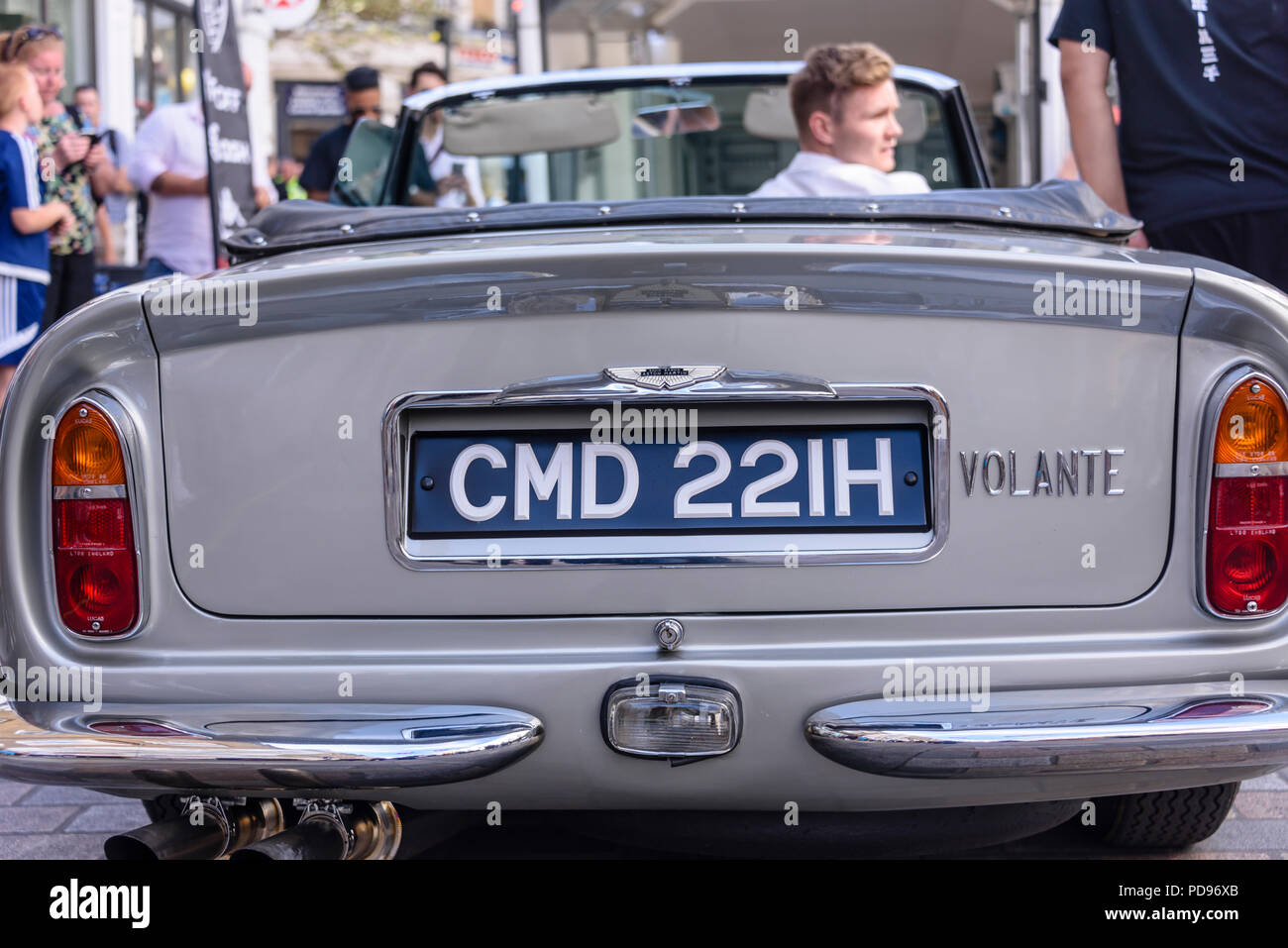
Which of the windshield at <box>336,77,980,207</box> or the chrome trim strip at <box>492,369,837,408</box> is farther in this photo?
the windshield at <box>336,77,980,207</box>

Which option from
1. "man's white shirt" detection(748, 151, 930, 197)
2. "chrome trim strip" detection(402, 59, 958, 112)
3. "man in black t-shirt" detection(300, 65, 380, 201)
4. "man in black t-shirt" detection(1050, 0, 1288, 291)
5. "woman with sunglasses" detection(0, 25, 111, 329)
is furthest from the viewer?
"man in black t-shirt" detection(300, 65, 380, 201)

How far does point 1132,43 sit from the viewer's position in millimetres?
3975

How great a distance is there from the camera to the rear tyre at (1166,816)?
2945 mm

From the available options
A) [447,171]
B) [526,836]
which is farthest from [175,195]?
[526,836]

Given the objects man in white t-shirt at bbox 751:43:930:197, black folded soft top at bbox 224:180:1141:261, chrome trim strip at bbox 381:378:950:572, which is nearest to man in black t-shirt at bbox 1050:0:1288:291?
man in white t-shirt at bbox 751:43:930:197

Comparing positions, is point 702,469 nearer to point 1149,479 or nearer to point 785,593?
point 785,593

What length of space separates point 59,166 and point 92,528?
5274 mm

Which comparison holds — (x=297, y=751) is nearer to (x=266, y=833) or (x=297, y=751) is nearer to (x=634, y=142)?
(x=266, y=833)

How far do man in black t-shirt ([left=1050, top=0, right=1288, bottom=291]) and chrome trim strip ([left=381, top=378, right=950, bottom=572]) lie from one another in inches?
77.6

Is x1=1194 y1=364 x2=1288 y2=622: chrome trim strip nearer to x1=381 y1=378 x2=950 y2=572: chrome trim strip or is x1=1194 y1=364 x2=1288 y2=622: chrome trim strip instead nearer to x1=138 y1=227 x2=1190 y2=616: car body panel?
x1=138 y1=227 x2=1190 y2=616: car body panel

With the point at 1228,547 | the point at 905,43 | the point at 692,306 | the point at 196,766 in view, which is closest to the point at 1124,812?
the point at 1228,547

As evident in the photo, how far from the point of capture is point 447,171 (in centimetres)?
446

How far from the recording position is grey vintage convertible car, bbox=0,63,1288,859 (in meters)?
2.18

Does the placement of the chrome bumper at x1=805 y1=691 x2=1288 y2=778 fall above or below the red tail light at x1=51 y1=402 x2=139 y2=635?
below
